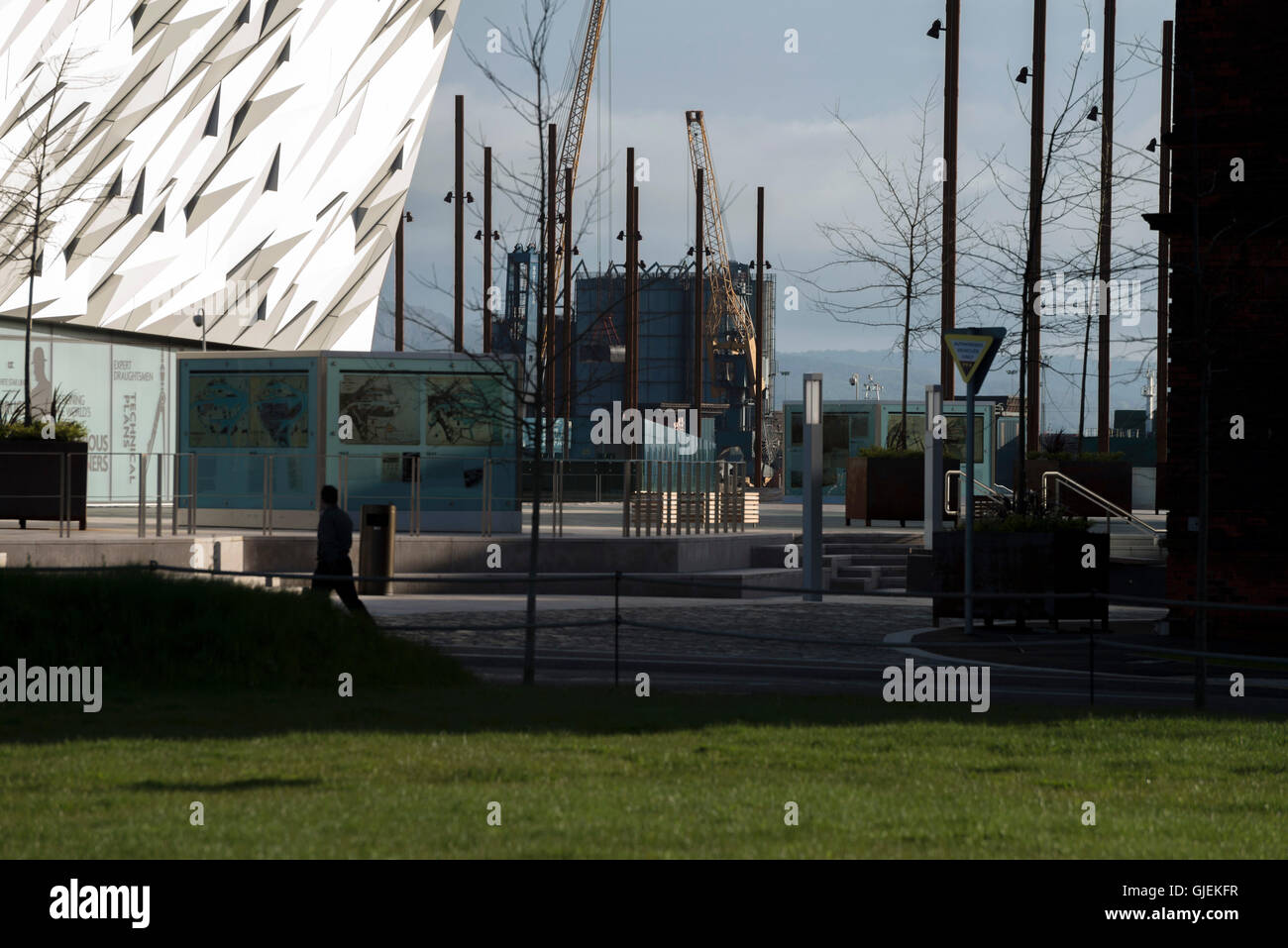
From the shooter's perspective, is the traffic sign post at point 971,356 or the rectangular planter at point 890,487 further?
the rectangular planter at point 890,487

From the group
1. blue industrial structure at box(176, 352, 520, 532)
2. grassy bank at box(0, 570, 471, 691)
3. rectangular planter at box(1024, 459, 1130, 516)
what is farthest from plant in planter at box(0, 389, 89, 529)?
rectangular planter at box(1024, 459, 1130, 516)

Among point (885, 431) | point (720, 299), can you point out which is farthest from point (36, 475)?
point (720, 299)

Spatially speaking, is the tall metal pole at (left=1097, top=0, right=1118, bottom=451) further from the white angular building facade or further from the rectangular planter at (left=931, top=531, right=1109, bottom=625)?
the white angular building facade

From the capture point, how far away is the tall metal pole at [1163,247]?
17734 millimetres

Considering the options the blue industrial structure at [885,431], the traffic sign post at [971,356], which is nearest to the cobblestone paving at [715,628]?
the traffic sign post at [971,356]

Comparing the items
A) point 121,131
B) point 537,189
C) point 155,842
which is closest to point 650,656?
point 537,189

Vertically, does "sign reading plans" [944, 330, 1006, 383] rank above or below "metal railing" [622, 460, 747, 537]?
above

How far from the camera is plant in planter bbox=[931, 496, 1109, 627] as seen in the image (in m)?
17.5

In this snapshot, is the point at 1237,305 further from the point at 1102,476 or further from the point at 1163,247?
the point at 1163,247

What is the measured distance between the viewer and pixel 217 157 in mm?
45562

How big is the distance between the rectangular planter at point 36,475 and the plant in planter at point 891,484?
16479 millimetres

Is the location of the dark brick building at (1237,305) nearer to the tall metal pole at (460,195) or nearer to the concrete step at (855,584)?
the concrete step at (855,584)

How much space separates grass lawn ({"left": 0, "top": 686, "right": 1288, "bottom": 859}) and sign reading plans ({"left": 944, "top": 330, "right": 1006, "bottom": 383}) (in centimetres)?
620
